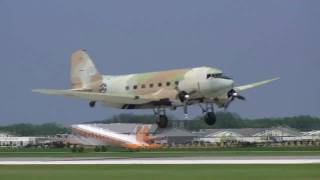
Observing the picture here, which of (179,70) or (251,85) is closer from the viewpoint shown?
(179,70)

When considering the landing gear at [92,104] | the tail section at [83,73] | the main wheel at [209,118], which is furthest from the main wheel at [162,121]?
the tail section at [83,73]

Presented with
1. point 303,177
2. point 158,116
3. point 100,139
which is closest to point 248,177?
point 303,177

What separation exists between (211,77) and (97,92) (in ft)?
61.4

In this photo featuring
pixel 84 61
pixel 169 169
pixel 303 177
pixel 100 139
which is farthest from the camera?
pixel 100 139

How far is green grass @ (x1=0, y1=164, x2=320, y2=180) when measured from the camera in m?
56.2

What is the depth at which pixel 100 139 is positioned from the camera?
17050 cm

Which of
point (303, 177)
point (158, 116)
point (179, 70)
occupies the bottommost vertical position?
point (303, 177)

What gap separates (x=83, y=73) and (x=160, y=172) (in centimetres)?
6073

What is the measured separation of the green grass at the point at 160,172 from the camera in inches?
2211

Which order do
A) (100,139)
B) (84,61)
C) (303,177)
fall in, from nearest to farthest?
(303,177) → (84,61) → (100,139)

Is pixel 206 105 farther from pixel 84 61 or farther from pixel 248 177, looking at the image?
pixel 248 177

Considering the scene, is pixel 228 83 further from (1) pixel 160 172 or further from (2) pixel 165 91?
(1) pixel 160 172

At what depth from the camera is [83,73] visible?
120062 millimetres

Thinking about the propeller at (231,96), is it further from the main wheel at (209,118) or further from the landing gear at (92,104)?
the landing gear at (92,104)
